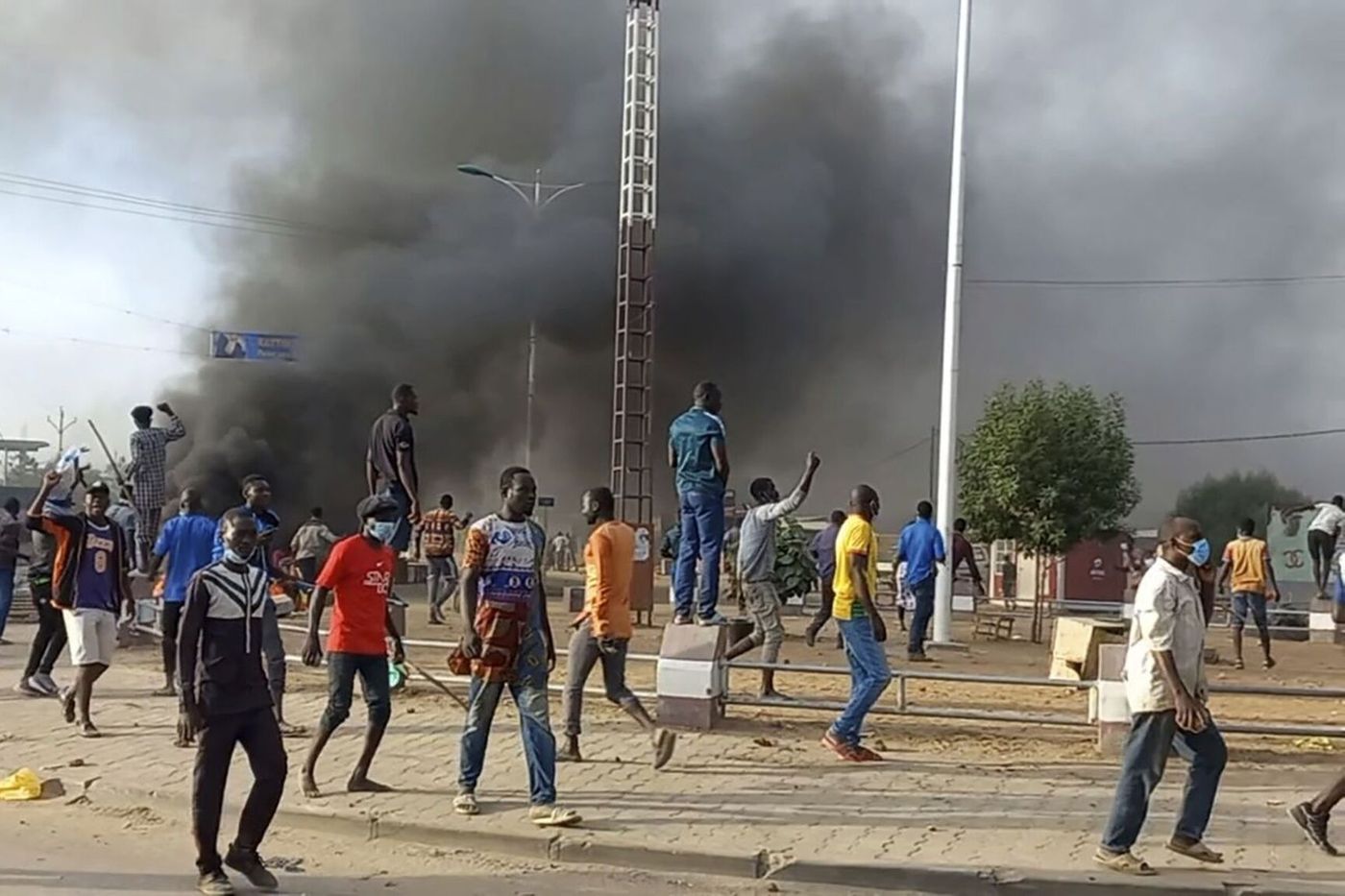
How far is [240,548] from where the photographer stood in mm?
5477

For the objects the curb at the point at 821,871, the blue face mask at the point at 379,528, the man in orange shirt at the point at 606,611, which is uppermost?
the blue face mask at the point at 379,528

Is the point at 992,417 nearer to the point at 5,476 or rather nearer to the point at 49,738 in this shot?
the point at 49,738

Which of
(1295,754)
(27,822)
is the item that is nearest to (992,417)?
(1295,754)

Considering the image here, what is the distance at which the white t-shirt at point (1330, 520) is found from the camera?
1705cm

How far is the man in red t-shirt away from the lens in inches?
265

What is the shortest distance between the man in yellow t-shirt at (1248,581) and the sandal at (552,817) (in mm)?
9650

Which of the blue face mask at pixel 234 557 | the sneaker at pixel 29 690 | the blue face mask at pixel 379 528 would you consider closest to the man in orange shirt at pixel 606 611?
the blue face mask at pixel 379 528

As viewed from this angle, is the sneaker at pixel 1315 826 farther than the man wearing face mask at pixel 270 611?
No

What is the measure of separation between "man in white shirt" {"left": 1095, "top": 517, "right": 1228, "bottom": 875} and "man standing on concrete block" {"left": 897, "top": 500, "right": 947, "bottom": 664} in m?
7.52

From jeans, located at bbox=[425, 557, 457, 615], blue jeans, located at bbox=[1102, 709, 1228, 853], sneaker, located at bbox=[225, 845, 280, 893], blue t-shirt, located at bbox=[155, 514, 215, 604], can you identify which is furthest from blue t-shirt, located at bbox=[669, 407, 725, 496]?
jeans, located at bbox=[425, 557, 457, 615]

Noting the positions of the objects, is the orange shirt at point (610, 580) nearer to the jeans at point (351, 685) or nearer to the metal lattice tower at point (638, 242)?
the jeans at point (351, 685)

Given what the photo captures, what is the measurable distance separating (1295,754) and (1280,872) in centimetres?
293

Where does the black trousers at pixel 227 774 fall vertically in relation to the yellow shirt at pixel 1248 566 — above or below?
below

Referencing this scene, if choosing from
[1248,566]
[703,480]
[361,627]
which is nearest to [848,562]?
[703,480]
